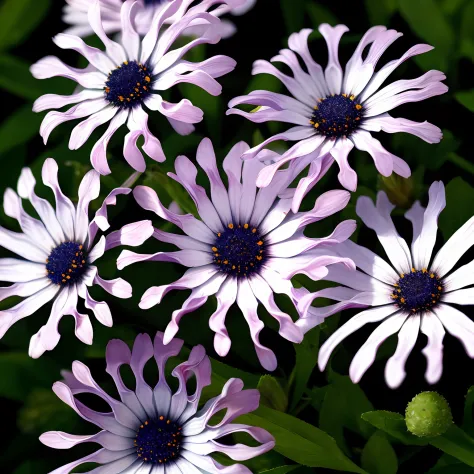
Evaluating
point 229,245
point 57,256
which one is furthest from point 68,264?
point 229,245

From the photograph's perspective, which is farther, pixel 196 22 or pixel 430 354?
pixel 196 22

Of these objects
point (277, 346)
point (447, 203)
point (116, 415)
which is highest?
point (447, 203)

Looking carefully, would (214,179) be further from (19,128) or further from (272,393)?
(19,128)

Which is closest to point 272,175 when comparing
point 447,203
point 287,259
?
point 287,259

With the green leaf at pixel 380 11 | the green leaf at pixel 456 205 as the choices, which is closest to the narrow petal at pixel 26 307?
the green leaf at pixel 456 205

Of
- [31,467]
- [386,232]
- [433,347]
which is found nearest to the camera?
[433,347]

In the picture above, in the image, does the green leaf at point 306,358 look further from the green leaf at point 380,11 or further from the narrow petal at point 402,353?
the green leaf at point 380,11

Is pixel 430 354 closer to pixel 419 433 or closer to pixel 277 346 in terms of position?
pixel 419 433
